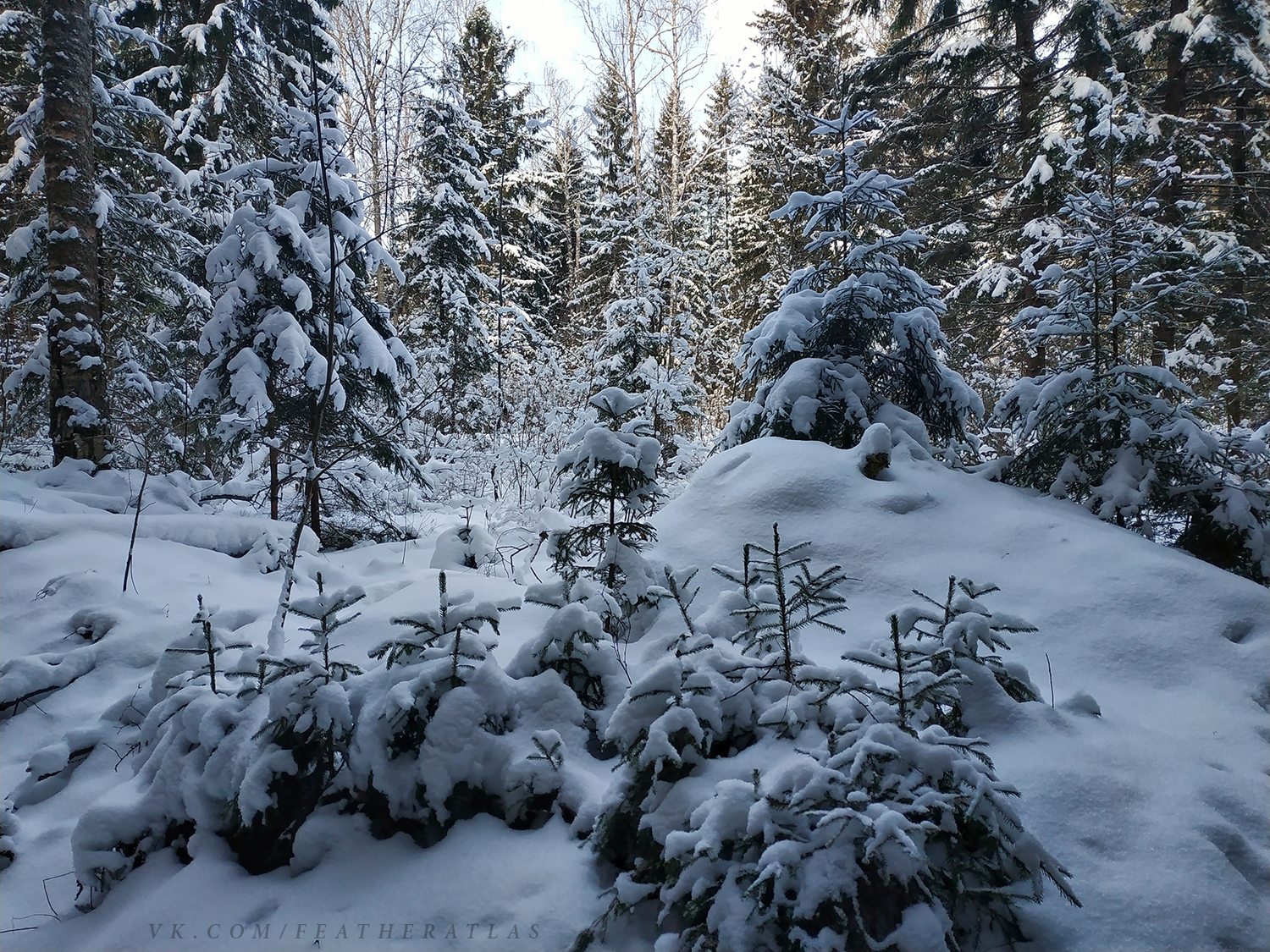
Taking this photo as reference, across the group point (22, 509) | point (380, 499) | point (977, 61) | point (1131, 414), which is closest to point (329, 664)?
point (22, 509)

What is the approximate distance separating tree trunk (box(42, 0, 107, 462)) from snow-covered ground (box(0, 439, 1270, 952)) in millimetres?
1852

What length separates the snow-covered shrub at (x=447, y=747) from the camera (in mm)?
1988

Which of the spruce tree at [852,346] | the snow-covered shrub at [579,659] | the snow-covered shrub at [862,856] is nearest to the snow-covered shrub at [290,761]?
the snow-covered shrub at [579,659]

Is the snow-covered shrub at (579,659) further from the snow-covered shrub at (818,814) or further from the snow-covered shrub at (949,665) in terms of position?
the snow-covered shrub at (949,665)

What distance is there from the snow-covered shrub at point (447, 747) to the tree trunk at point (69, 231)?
6538 millimetres

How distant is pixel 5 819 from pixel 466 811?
5.52ft

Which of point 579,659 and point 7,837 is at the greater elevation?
point 579,659

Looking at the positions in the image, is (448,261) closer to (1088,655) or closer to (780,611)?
(780,611)

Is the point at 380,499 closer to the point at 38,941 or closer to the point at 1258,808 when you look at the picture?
the point at 38,941

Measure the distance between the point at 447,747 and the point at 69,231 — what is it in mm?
7760

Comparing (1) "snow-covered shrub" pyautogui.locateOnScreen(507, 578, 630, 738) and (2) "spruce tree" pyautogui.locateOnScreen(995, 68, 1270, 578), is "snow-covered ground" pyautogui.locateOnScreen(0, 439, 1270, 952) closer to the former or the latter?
(1) "snow-covered shrub" pyautogui.locateOnScreen(507, 578, 630, 738)

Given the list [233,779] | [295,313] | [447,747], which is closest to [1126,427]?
[447,747]

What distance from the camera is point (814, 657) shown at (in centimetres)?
282

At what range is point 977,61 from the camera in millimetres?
9266
